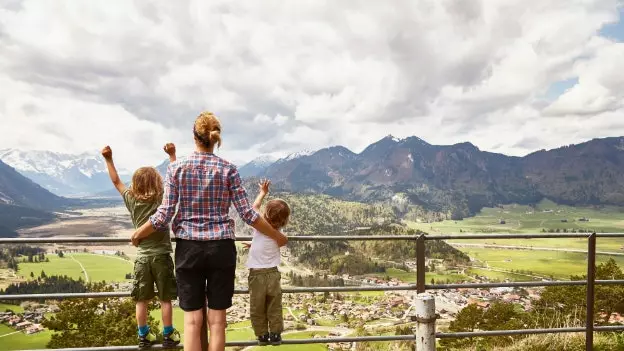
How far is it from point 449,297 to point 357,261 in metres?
54.8

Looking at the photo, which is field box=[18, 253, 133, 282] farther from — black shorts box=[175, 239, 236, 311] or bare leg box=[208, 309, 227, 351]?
black shorts box=[175, 239, 236, 311]

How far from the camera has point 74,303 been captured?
81.1 feet

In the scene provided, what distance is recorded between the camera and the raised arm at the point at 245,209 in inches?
135

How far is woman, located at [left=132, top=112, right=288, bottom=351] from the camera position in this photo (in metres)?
3.34

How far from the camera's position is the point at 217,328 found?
3471 millimetres

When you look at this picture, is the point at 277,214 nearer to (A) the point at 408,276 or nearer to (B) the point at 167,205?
(B) the point at 167,205

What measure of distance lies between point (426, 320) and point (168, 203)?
→ 231 centimetres

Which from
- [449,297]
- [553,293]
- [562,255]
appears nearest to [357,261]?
[449,297]

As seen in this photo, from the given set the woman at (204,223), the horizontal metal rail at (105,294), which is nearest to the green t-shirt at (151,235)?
the woman at (204,223)

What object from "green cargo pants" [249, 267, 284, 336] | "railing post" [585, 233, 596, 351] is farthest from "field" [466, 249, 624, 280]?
"green cargo pants" [249, 267, 284, 336]

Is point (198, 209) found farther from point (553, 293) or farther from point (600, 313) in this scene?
point (553, 293)

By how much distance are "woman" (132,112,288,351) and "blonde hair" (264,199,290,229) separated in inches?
14.7

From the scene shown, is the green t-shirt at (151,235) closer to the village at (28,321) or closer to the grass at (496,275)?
the village at (28,321)

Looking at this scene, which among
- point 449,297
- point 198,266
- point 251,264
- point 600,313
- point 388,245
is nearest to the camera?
→ point 198,266
